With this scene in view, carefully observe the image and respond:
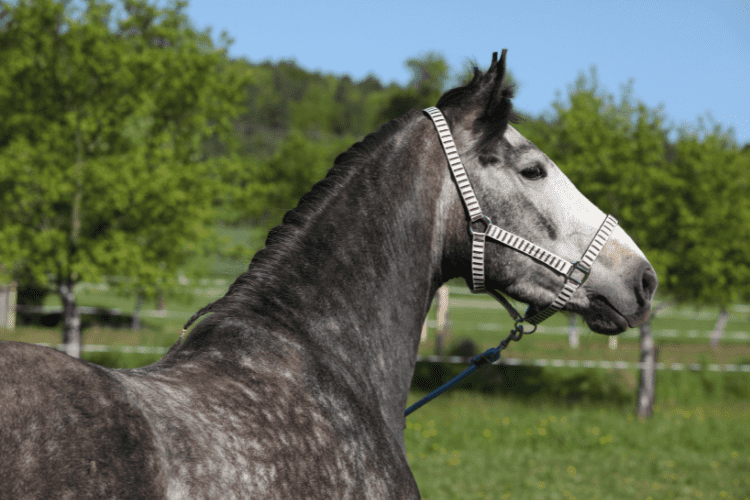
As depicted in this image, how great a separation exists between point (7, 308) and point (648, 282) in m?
21.0

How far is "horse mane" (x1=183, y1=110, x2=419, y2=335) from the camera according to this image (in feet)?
6.73

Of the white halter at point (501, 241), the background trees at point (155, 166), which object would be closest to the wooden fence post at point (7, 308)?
the background trees at point (155, 166)

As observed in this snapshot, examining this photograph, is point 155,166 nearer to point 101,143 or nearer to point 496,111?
point 101,143

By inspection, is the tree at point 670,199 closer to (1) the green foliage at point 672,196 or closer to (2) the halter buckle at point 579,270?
(1) the green foliage at point 672,196

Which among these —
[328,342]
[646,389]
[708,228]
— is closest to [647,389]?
[646,389]

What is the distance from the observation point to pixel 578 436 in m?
9.70

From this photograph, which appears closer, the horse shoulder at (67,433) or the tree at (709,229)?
the horse shoulder at (67,433)

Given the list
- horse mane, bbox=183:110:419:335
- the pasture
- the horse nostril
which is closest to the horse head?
the horse nostril

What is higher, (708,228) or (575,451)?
(708,228)

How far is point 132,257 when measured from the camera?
1046 centimetres

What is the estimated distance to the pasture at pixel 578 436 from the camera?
7453 millimetres

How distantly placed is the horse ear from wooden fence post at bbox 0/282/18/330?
796 inches

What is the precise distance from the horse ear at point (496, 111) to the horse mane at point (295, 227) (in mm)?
306

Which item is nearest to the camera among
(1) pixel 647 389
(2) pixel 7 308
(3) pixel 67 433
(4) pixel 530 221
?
(3) pixel 67 433
